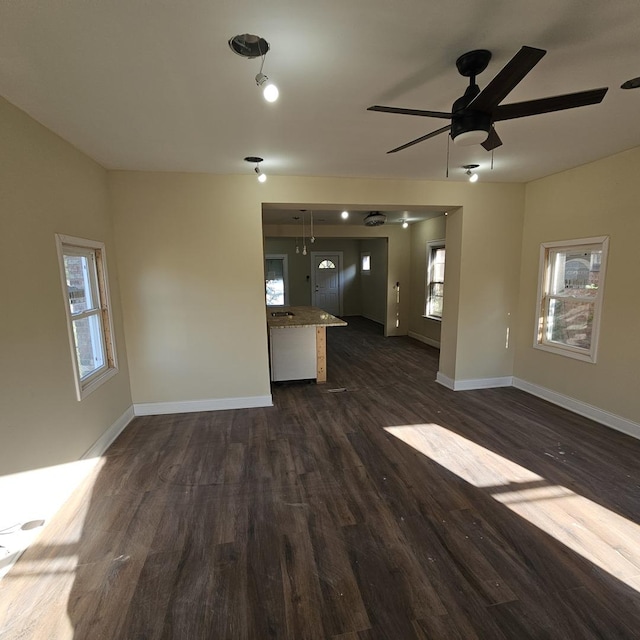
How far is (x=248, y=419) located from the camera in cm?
A: 367

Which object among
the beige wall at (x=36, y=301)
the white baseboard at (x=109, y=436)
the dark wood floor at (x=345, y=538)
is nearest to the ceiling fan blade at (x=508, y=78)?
the dark wood floor at (x=345, y=538)

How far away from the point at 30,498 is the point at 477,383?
14.9ft

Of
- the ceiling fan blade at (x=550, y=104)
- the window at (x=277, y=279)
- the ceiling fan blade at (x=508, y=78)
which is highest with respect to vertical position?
the ceiling fan blade at (x=508, y=78)

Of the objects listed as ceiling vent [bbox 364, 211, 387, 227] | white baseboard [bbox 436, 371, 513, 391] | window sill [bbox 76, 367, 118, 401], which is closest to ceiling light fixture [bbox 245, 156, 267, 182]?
window sill [bbox 76, 367, 118, 401]

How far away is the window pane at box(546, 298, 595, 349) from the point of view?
3654 mm

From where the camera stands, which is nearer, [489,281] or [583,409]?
[583,409]

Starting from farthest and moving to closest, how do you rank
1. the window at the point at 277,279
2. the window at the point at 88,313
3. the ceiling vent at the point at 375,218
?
the window at the point at 277,279 → the ceiling vent at the point at 375,218 → the window at the point at 88,313

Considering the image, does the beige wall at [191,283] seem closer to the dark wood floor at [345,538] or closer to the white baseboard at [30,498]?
the dark wood floor at [345,538]

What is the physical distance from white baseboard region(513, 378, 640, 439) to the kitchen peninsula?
2.51m

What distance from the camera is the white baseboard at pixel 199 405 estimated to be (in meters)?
3.81

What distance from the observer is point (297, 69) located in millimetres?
1756

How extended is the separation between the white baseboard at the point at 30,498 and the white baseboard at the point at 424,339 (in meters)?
5.95

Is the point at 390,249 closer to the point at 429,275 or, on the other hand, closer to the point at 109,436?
the point at 429,275

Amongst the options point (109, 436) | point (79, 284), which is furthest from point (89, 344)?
point (109, 436)
